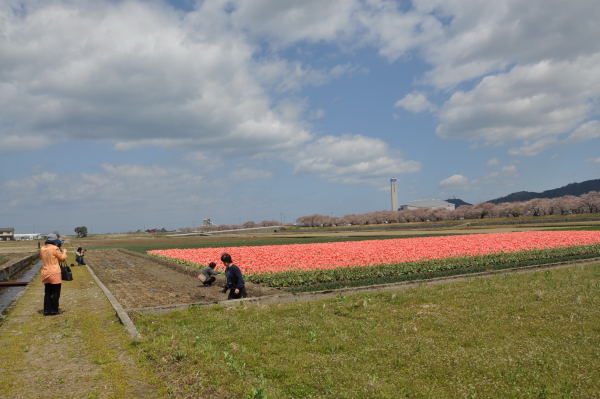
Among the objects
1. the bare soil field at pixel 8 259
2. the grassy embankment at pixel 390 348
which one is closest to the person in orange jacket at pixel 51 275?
the grassy embankment at pixel 390 348

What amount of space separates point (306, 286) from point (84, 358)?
997 cm

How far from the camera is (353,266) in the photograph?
2180cm

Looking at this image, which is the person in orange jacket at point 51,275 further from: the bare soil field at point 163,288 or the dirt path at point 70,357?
the bare soil field at point 163,288

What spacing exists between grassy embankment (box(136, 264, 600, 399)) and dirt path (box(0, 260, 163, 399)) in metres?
0.55

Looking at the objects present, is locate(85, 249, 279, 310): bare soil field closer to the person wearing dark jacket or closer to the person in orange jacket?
the person wearing dark jacket

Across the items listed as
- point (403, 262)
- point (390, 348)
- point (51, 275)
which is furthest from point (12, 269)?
point (390, 348)

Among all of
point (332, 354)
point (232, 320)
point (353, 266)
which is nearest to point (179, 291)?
point (232, 320)

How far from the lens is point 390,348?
8.49 metres

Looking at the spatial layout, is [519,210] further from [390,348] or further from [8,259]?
[390,348]

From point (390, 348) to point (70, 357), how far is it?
20.8 feet

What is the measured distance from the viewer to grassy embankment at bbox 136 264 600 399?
6.70 m

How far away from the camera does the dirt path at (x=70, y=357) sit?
700cm

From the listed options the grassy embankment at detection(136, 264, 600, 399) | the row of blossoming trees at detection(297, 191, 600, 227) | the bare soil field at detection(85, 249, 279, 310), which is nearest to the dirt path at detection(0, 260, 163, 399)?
the grassy embankment at detection(136, 264, 600, 399)

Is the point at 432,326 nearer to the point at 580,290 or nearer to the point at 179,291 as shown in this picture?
the point at 580,290
